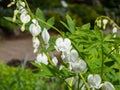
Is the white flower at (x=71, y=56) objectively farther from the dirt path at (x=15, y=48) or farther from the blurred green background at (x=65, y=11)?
the blurred green background at (x=65, y=11)

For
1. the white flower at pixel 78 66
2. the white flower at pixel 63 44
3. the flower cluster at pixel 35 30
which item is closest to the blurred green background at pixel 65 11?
the flower cluster at pixel 35 30

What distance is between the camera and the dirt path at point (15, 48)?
1241cm

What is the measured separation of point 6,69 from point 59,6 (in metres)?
13.9

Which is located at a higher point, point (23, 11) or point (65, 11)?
point (23, 11)

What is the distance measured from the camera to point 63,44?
1.83 m

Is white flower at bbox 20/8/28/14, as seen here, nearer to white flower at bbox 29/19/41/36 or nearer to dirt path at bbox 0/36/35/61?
white flower at bbox 29/19/41/36

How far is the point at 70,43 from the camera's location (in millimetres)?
1854

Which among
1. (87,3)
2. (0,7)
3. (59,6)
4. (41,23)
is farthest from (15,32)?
(41,23)

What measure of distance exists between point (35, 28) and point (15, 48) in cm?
1183

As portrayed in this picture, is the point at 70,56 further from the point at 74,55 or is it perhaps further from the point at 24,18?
the point at 24,18

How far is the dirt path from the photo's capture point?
489 inches

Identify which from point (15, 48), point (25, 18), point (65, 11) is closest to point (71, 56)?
point (25, 18)

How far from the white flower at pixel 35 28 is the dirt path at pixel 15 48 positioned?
Answer: 9927 millimetres

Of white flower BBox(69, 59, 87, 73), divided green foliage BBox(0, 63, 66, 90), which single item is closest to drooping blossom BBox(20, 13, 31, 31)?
white flower BBox(69, 59, 87, 73)
